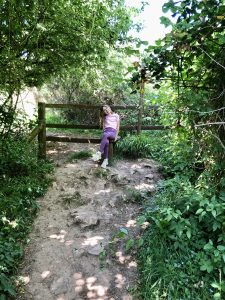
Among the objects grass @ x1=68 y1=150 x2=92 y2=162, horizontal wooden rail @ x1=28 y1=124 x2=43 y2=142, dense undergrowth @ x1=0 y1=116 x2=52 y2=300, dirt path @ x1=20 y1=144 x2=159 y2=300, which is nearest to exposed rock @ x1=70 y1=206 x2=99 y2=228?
dirt path @ x1=20 y1=144 x2=159 y2=300

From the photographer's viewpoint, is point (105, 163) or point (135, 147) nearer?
point (105, 163)

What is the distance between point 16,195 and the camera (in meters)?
4.57

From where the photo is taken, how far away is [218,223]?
3176 mm

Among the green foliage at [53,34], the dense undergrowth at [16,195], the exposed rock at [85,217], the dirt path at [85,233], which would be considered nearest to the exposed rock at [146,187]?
the dirt path at [85,233]

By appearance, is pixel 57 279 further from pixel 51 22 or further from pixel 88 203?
pixel 51 22

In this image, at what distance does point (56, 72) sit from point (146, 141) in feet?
9.72

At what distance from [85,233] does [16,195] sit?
140 centimetres

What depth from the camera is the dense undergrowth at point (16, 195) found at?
330cm

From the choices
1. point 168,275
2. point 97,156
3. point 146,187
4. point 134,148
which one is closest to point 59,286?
point 168,275

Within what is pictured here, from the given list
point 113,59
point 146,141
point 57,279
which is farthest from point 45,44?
point 57,279

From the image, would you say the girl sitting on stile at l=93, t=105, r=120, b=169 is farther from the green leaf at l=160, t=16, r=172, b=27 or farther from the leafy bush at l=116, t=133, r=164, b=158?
the green leaf at l=160, t=16, r=172, b=27

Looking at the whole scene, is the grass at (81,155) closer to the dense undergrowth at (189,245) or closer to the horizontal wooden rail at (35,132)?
the horizontal wooden rail at (35,132)

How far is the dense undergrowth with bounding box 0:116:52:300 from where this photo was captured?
330 centimetres

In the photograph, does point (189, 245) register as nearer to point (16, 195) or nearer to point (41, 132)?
point (16, 195)
